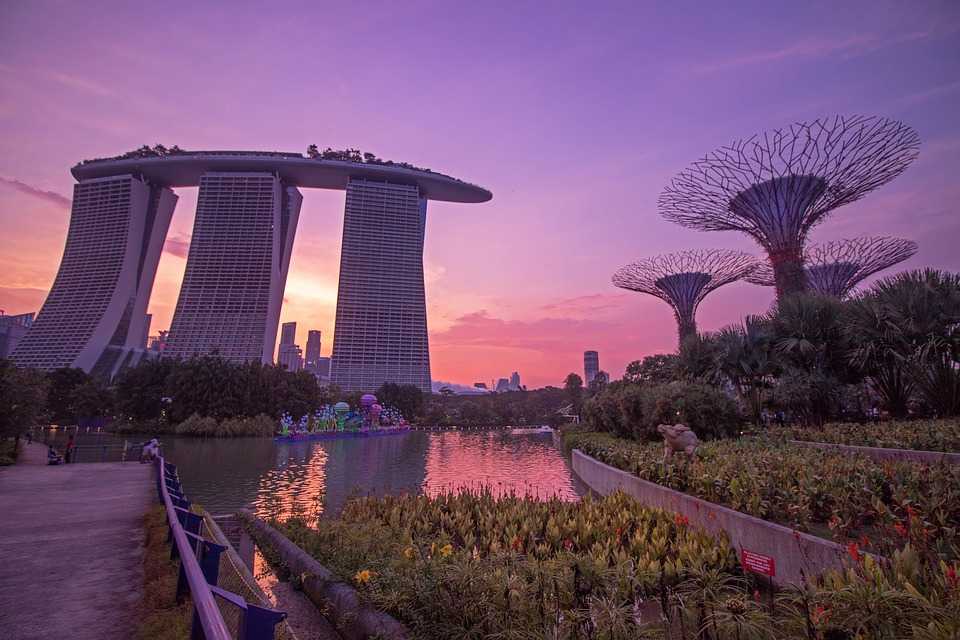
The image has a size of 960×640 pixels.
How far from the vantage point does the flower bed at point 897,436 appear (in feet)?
45.7

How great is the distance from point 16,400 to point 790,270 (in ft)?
145

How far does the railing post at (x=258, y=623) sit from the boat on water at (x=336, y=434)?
176 feet

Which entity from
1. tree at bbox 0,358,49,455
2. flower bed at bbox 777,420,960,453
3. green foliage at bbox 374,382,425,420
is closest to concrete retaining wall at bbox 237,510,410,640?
flower bed at bbox 777,420,960,453

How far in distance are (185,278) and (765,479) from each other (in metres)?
136

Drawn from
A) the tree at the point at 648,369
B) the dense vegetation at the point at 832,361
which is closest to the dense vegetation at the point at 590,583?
the dense vegetation at the point at 832,361

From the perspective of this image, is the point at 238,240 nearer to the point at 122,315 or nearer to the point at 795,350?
the point at 122,315

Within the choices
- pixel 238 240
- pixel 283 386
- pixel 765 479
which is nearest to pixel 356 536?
pixel 765 479

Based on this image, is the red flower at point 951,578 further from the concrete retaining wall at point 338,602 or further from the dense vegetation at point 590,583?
the concrete retaining wall at point 338,602

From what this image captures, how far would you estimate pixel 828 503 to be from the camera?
30.2 ft

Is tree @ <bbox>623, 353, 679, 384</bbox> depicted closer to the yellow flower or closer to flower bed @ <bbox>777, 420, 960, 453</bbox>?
flower bed @ <bbox>777, 420, 960, 453</bbox>

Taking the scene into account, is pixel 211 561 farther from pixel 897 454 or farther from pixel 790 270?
pixel 790 270

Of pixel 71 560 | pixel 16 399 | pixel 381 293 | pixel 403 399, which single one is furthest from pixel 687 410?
pixel 381 293

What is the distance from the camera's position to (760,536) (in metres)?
8.78

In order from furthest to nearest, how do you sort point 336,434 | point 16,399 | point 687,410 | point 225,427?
point 336,434 < point 225,427 < point 687,410 < point 16,399
